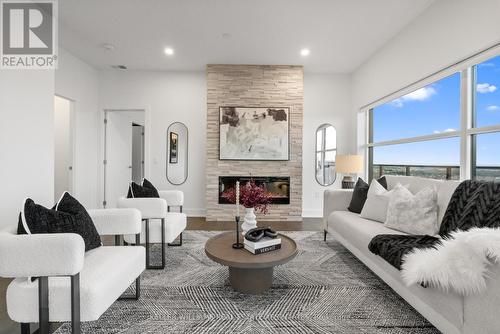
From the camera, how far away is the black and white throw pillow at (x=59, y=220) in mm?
1397

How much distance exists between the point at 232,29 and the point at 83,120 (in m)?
3.23

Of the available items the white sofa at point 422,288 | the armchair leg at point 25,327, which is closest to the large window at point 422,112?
the white sofa at point 422,288

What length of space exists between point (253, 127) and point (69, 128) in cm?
329

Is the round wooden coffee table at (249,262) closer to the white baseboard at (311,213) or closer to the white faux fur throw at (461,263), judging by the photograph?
the white faux fur throw at (461,263)

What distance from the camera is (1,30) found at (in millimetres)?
2453

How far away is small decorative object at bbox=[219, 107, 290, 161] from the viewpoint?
4.64 meters

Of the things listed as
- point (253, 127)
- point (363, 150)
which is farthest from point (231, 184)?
point (363, 150)

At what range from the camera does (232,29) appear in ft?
11.2

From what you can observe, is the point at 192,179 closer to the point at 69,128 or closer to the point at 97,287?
the point at 69,128

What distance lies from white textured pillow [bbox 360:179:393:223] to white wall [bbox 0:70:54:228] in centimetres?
365

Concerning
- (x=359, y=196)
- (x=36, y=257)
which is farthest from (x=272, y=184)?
(x=36, y=257)

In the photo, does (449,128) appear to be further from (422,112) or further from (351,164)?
(351,164)

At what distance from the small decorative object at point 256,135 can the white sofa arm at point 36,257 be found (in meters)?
3.49

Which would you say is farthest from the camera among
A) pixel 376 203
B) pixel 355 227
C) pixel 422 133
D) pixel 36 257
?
pixel 422 133
